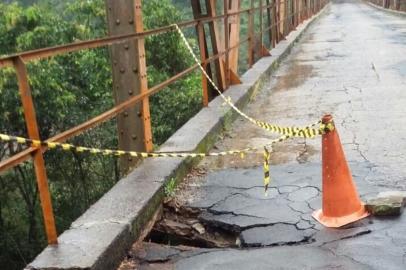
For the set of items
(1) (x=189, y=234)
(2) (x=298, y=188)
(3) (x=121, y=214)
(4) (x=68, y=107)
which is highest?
(3) (x=121, y=214)

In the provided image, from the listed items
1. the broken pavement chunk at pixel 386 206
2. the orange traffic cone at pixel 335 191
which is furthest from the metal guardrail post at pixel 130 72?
the broken pavement chunk at pixel 386 206

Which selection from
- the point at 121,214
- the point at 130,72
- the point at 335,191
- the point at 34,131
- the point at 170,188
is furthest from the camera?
the point at 130,72

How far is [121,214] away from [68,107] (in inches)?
394

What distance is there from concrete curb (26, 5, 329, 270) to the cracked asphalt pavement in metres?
0.18

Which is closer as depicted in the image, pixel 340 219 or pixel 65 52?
pixel 65 52

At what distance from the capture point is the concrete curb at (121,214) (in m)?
3.09

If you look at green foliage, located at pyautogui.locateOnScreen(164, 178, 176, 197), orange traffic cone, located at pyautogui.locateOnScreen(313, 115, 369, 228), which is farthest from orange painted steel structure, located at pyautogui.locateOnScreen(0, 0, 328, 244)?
orange traffic cone, located at pyautogui.locateOnScreen(313, 115, 369, 228)

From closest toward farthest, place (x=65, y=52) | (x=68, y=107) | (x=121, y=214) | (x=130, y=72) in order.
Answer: (x=65, y=52) → (x=121, y=214) → (x=130, y=72) → (x=68, y=107)

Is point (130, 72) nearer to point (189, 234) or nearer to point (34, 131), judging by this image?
point (189, 234)

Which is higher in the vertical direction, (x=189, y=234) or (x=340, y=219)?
(x=340, y=219)

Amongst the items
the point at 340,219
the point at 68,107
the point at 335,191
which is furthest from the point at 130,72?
the point at 68,107

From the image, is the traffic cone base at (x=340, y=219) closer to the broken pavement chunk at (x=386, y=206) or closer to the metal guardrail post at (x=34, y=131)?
the broken pavement chunk at (x=386, y=206)

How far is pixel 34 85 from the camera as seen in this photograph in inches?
455

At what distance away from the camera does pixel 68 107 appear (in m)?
13.3
